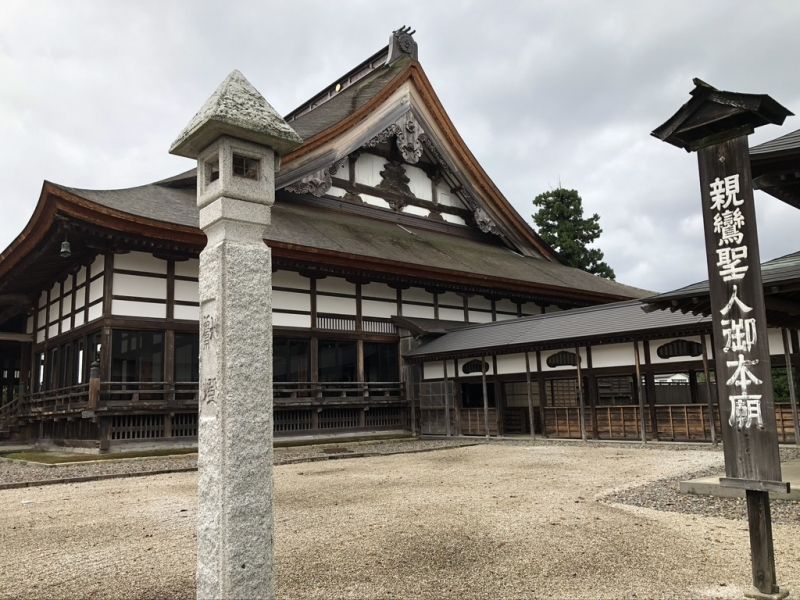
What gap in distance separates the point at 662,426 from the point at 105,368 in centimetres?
1285

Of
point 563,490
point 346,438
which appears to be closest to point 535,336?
point 346,438

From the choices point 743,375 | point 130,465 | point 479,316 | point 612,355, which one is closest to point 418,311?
point 479,316

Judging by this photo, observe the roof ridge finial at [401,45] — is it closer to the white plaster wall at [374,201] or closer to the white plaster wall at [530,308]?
the white plaster wall at [374,201]

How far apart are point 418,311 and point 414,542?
14.9 meters

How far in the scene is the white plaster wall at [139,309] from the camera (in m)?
14.5

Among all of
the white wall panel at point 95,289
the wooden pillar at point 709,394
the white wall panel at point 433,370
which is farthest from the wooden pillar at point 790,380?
the white wall panel at point 95,289

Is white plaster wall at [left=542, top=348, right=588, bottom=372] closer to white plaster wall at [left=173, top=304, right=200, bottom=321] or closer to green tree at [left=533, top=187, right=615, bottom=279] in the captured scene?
white plaster wall at [left=173, top=304, right=200, bottom=321]

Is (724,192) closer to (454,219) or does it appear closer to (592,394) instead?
(592,394)

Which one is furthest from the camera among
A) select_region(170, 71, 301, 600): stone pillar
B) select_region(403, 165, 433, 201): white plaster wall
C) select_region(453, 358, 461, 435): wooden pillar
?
select_region(403, 165, 433, 201): white plaster wall

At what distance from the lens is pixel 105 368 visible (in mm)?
13984

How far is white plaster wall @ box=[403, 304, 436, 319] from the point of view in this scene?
19.9 m

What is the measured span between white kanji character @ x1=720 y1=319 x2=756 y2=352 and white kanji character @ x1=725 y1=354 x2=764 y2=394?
8cm

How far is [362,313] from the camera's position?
18688 millimetres

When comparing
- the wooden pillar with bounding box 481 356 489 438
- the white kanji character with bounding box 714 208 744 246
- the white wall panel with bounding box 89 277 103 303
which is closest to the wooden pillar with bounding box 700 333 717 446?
the wooden pillar with bounding box 481 356 489 438
